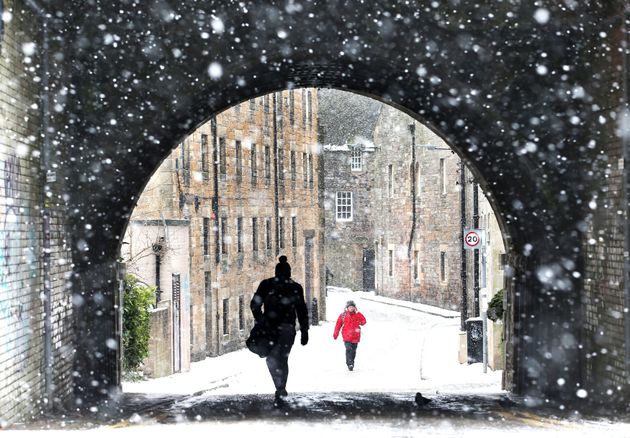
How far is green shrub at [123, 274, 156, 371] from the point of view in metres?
18.2

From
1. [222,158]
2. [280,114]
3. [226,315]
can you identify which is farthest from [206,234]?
[280,114]

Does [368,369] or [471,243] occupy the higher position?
[471,243]

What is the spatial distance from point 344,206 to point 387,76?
50814 mm

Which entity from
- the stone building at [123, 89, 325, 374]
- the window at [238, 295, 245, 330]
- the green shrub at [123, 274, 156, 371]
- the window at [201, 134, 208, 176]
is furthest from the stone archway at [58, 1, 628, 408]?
the window at [238, 295, 245, 330]

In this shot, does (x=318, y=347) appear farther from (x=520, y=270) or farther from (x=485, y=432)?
(x=485, y=432)

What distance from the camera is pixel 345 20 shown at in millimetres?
12492

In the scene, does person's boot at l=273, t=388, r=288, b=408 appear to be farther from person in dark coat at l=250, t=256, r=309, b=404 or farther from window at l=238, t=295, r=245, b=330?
window at l=238, t=295, r=245, b=330

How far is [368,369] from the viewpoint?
25344 mm

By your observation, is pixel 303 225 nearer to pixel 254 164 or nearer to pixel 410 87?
pixel 254 164

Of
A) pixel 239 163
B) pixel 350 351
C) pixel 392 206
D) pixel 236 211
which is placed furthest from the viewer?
pixel 392 206

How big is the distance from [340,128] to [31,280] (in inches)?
2133

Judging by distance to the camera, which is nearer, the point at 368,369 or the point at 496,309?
the point at 496,309

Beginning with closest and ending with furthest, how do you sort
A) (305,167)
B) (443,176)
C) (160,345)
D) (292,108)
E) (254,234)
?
(160,345) → (254,234) → (292,108) → (305,167) → (443,176)

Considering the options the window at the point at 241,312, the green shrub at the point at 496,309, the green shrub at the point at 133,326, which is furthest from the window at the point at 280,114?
the green shrub at the point at 496,309
